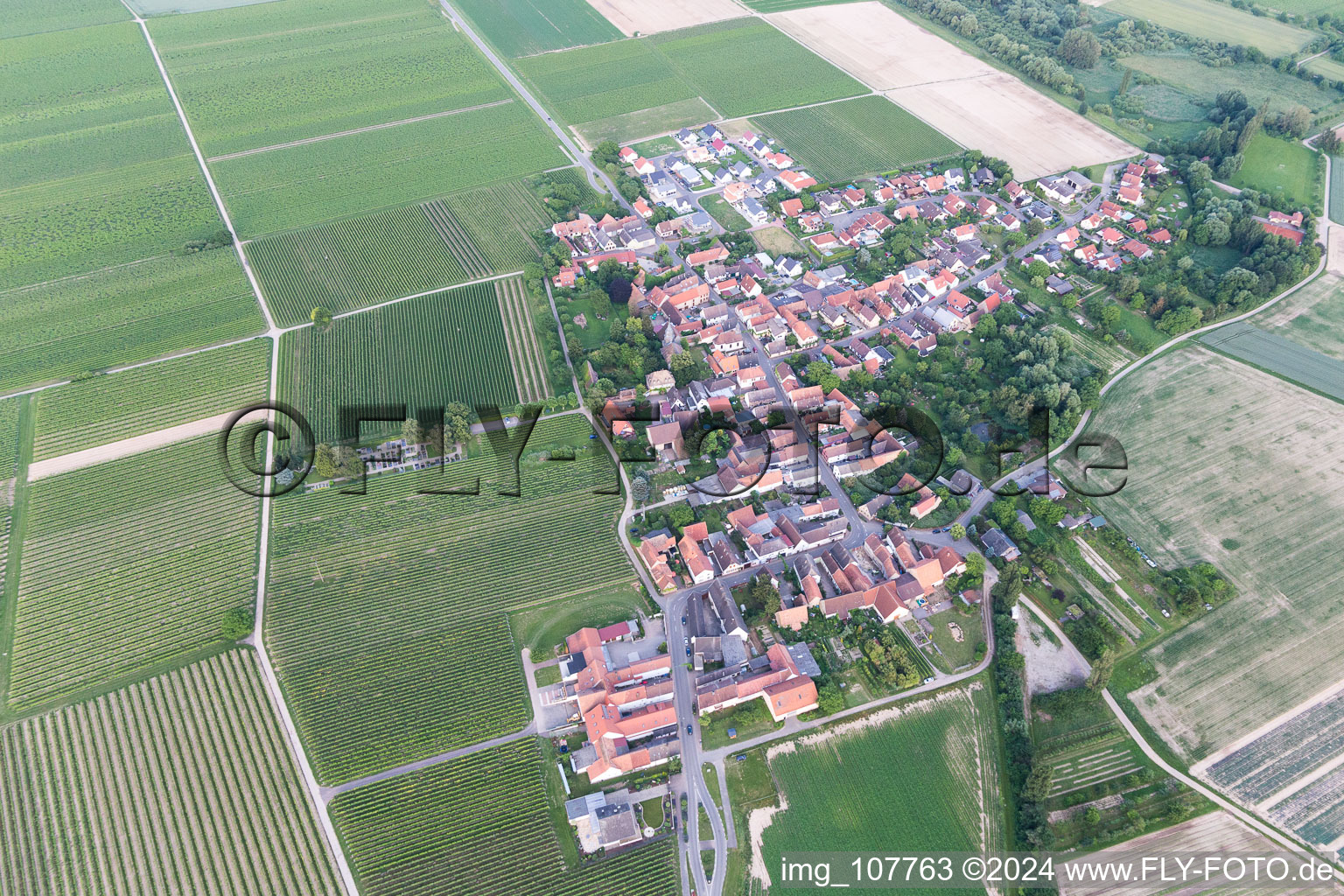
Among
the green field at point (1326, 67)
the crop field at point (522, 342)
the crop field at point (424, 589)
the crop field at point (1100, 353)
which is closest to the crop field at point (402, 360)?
the crop field at point (522, 342)

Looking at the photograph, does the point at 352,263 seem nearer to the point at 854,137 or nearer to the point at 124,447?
the point at 124,447

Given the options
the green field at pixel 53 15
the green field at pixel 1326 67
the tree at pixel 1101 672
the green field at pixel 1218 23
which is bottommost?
the tree at pixel 1101 672

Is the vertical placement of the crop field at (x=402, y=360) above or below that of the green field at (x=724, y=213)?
below

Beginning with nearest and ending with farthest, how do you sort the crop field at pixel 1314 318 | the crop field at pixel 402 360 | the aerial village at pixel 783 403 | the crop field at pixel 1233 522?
the crop field at pixel 1233 522, the aerial village at pixel 783 403, the crop field at pixel 402 360, the crop field at pixel 1314 318

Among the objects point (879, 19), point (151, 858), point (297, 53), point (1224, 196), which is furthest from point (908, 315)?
point (297, 53)

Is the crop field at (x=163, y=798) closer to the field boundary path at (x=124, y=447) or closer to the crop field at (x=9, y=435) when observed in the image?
the field boundary path at (x=124, y=447)

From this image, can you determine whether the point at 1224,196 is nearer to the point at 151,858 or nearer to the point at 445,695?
the point at 445,695

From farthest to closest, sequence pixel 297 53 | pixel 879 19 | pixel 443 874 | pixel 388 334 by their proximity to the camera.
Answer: pixel 879 19, pixel 297 53, pixel 388 334, pixel 443 874
